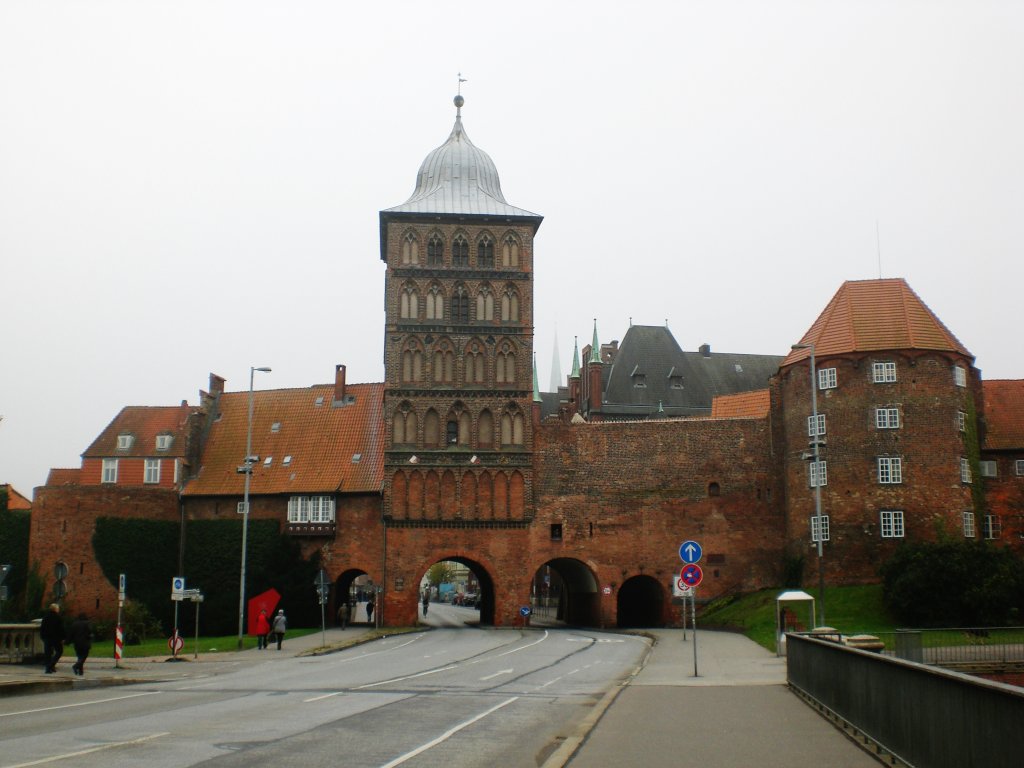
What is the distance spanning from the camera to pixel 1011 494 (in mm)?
57875

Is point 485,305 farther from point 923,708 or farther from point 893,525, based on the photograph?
point 923,708

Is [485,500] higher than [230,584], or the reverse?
[485,500]

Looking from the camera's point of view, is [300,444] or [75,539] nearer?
[75,539]

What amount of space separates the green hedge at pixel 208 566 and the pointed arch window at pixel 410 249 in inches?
634

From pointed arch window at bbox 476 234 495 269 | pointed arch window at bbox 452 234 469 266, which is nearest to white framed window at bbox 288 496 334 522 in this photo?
pointed arch window at bbox 452 234 469 266

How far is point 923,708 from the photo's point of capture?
40.0 feet

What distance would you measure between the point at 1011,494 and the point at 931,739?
50.5 m

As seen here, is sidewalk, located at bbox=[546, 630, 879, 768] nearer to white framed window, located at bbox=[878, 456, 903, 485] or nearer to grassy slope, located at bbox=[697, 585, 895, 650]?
grassy slope, located at bbox=[697, 585, 895, 650]

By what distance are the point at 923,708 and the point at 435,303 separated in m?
53.0

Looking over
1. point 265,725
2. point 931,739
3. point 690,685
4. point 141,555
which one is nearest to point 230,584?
point 141,555

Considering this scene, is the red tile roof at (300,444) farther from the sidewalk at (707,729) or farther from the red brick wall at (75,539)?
the sidewalk at (707,729)

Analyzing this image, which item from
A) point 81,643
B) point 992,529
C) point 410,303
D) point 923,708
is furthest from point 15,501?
point 923,708

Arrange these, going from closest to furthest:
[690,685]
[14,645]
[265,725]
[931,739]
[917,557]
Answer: [931,739] → [265,725] → [690,685] → [14,645] → [917,557]

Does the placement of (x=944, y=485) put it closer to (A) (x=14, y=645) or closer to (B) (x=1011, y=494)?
(B) (x=1011, y=494)
